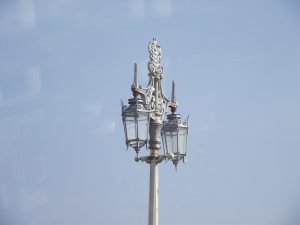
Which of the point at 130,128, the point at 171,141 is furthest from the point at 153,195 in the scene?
the point at 130,128

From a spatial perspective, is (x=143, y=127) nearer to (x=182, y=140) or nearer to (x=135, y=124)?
(x=135, y=124)

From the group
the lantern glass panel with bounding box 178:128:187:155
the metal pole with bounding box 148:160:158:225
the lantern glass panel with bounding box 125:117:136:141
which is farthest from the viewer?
the lantern glass panel with bounding box 178:128:187:155

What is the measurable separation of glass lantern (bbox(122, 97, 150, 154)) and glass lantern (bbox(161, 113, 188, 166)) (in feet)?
2.83

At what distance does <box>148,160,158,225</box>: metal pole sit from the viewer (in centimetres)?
1163

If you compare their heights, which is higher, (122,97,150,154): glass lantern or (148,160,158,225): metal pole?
(122,97,150,154): glass lantern

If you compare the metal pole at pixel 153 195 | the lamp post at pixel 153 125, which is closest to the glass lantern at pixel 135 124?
the lamp post at pixel 153 125

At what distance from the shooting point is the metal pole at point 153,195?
11633mm

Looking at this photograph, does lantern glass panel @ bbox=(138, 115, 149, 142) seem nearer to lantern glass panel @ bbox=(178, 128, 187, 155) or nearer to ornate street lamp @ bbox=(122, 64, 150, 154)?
ornate street lamp @ bbox=(122, 64, 150, 154)

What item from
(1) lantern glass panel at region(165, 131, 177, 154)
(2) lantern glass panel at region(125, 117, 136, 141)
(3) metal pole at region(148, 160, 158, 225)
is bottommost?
(3) metal pole at region(148, 160, 158, 225)

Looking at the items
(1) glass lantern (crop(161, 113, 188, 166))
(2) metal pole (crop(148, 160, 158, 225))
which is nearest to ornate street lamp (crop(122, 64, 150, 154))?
(2) metal pole (crop(148, 160, 158, 225))

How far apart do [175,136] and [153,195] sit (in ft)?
3.52

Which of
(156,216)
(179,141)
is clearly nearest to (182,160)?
(179,141)

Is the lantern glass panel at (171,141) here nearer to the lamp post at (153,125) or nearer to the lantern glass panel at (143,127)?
the lamp post at (153,125)

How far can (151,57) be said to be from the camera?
40.5ft
